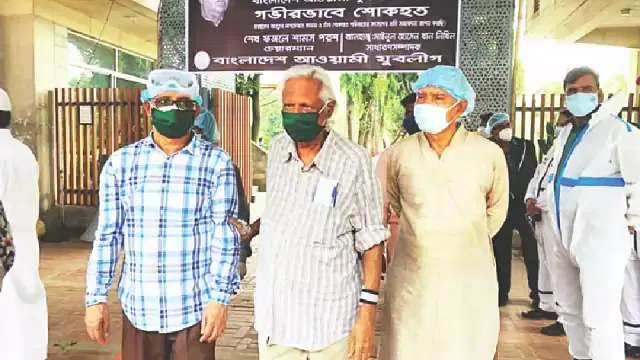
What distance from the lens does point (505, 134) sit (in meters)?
5.20

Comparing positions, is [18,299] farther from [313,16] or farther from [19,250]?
[313,16]

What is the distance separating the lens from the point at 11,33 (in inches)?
339

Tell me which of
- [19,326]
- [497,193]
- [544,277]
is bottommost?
[544,277]

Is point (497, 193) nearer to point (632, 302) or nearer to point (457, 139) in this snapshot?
point (457, 139)

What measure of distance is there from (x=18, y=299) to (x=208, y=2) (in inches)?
101

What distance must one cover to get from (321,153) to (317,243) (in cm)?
33

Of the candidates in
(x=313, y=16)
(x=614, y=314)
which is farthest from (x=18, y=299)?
(x=614, y=314)

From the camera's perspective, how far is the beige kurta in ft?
8.79

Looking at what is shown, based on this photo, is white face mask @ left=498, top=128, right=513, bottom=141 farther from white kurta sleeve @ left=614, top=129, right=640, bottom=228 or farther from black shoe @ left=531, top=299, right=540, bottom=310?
white kurta sleeve @ left=614, top=129, right=640, bottom=228

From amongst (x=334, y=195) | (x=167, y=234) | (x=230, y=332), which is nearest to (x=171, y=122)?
(x=167, y=234)

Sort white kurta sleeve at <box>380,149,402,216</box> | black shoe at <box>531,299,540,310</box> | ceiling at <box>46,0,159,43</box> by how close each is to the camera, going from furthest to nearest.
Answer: ceiling at <box>46,0,159,43</box>, black shoe at <box>531,299,540,310</box>, white kurta sleeve at <box>380,149,402,216</box>

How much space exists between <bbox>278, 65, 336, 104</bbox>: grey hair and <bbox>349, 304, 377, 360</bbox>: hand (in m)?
0.78

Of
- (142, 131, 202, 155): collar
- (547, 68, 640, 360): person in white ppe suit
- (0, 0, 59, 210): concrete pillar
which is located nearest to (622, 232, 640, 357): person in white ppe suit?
(547, 68, 640, 360): person in white ppe suit

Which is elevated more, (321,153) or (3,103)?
(3,103)
